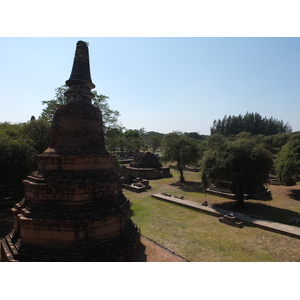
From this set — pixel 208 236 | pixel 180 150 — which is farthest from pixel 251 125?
pixel 208 236

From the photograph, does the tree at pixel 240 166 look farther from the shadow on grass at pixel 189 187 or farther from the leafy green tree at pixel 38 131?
the leafy green tree at pixel 38 131

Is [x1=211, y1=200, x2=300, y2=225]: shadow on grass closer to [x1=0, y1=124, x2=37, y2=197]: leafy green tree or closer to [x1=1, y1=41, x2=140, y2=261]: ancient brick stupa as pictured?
[x1=1, y1=41, x2=140, y2=261]: ancient brick stupa

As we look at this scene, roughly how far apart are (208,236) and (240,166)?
7.04 metres

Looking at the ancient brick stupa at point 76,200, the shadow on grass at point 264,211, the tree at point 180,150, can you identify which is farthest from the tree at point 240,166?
the tree at point 180,150

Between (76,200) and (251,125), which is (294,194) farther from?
(251,125)

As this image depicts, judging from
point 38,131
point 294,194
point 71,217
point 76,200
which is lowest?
point 294,194

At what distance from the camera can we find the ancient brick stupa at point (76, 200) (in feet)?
24.2

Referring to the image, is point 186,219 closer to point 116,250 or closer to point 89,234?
point 116,250

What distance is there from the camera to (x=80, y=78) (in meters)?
9.14

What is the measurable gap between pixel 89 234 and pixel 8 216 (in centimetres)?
1033

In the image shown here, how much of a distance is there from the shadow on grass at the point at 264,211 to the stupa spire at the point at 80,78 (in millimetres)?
12761

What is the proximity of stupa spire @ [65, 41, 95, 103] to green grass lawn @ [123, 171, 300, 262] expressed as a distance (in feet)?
27.0

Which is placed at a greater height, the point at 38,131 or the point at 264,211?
the point at 38,131

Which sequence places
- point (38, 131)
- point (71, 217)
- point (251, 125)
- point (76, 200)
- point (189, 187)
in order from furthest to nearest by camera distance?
point (251, 125) < point (189, 187) < point (38, 131) < point (76, 200) < point (71, 217)
